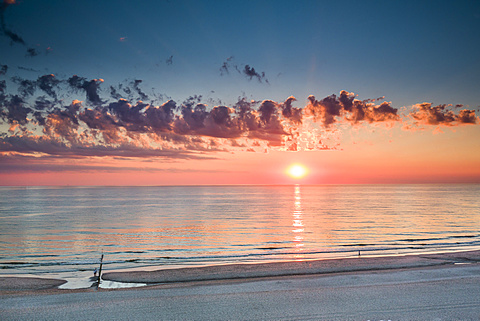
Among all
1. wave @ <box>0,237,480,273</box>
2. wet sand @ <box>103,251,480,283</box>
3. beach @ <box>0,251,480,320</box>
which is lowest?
wave @ <box>0,237,480,273</box>

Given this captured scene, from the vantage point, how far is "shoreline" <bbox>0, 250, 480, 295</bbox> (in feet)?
46.2

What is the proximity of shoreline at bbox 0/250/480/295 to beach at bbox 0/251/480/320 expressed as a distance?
0.15ft

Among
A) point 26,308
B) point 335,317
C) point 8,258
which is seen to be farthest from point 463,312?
point 8,258

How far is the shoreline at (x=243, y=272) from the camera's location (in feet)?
46.2

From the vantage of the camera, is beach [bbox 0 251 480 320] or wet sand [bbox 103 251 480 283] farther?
wet sand [bbox 103 251 480 283]

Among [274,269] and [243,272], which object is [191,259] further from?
[274,269]

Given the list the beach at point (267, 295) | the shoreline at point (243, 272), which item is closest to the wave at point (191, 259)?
the shoreline at point (243, 272)

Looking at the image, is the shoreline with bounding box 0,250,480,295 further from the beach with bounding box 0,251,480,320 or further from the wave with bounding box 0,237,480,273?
the wave with bounding box 0,237,480,273

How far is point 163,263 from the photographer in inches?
800

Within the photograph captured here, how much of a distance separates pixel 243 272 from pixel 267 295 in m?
4.36

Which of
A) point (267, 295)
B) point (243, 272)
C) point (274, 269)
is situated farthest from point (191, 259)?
point (267, 295)

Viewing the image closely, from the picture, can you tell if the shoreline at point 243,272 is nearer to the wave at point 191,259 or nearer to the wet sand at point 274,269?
the wet sand at point 274,269

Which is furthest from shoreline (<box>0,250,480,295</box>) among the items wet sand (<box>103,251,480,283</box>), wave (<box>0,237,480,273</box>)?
wave (<box>0,237,480,273</box>)

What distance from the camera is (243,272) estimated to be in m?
15.7
